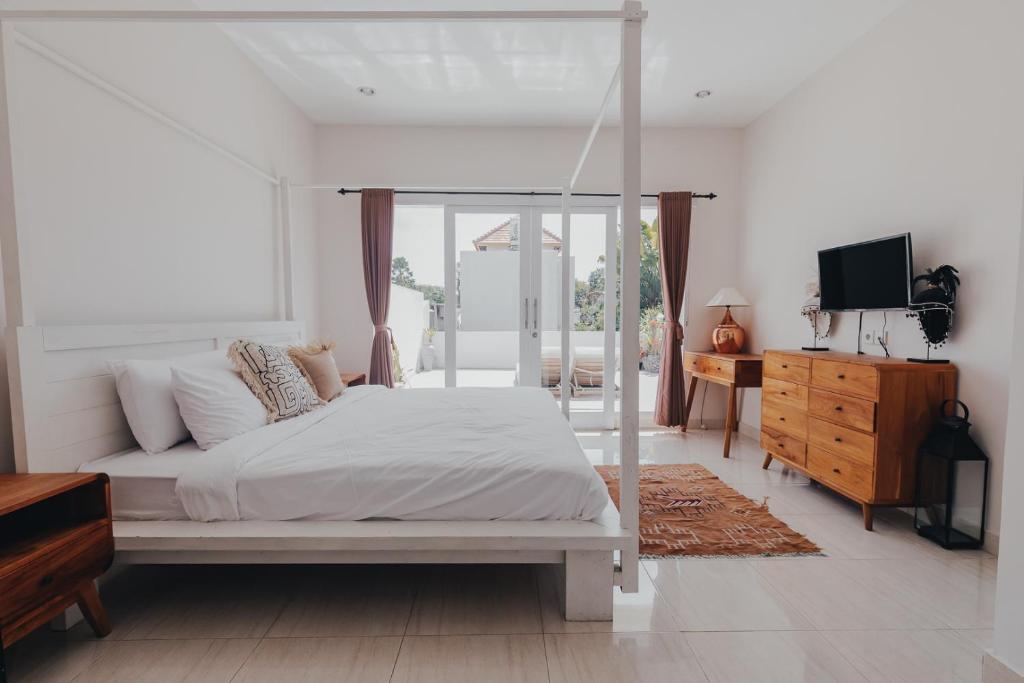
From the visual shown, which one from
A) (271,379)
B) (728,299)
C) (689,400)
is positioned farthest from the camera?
(689,400)

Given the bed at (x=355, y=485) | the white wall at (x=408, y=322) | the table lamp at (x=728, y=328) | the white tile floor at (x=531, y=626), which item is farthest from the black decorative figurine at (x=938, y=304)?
the white wall at (x=408, y=322)

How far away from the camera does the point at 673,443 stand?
168 inches

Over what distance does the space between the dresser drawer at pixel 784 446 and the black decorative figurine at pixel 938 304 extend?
0.91m

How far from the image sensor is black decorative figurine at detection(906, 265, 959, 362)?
8.05ft

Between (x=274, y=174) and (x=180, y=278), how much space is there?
1453mm

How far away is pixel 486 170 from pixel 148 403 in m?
Answer: 3.48

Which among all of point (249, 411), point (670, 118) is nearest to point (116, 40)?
point (249, 411)

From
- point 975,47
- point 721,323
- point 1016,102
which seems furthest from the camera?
point 721,323

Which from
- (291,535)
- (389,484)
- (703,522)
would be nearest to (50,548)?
(291,535)

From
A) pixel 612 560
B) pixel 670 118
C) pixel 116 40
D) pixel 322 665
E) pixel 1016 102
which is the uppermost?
pixel 670 118

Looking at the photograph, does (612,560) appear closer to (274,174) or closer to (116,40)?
(116,40)

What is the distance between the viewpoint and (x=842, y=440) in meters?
2.72

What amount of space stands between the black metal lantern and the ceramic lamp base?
77.7 inches

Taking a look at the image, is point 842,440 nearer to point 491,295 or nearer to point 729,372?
point 729,372
